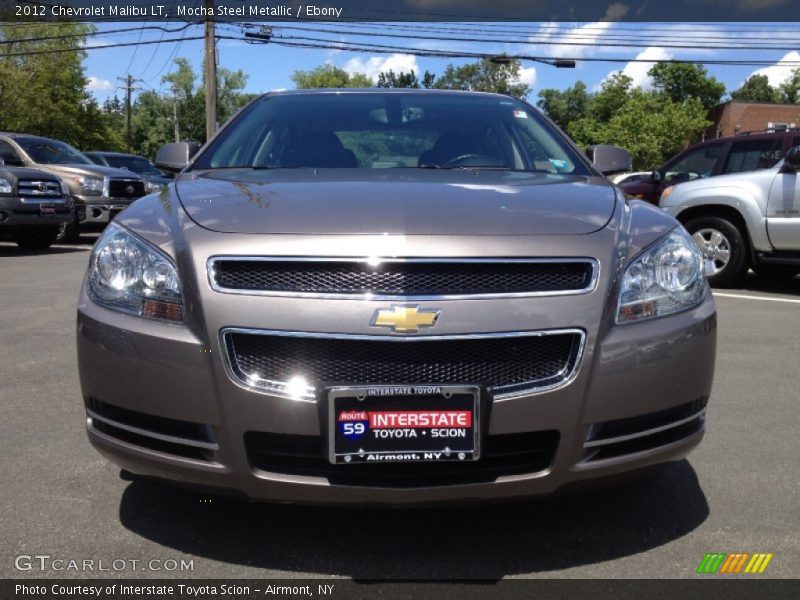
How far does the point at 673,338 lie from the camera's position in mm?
2527

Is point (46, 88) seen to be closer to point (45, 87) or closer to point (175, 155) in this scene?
point (45, 87)

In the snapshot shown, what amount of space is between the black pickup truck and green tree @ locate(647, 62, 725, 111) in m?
79.9

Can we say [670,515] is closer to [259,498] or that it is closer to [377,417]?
[377,417]

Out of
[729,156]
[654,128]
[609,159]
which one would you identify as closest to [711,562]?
[609,159]

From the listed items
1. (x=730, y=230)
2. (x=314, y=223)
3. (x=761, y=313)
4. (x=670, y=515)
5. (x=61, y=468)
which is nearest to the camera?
(x=314, y=223)

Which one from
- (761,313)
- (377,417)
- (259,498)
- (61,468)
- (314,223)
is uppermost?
(314,223)

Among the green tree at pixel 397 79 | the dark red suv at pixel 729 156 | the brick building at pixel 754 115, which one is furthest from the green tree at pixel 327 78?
the dark red suv at pixel 729 156

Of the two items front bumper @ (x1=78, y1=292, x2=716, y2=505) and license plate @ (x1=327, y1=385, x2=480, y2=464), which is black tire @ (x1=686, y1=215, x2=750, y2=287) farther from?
license plate @ (x1=327, y1=385, x2=480, y2=464)

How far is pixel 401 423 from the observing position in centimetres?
229

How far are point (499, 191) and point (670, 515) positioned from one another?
127cm

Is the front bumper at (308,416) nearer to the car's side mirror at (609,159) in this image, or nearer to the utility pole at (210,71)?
the car's side mirror at (609,159)

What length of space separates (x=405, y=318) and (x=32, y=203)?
37.0 ft

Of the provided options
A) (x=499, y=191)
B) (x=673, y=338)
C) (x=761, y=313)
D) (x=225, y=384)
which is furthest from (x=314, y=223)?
(x=761, y=313)

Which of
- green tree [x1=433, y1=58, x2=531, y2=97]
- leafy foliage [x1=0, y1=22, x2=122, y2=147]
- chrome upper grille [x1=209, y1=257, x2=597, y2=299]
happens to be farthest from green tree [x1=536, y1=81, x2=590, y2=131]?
chrome upper grille [x1=209, y1=257, x2=597, y2=299]
